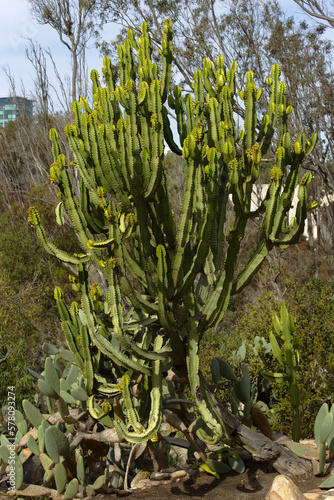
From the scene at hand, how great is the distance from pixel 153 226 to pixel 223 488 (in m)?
1.80

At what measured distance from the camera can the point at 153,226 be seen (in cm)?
341

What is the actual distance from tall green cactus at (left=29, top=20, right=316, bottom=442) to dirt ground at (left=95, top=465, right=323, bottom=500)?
340 millimetres

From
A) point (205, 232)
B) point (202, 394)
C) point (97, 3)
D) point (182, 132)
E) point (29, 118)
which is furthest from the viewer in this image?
point (29, 118)

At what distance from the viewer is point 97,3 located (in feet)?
43.1

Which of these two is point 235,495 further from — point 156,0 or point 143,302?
point 156,0

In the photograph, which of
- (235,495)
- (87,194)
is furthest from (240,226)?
(235,495)

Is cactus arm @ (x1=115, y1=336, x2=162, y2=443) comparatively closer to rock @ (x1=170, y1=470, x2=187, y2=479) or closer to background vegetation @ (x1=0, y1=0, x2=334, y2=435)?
rock @ (x1=170, y1=470, x2=187, y2=479)

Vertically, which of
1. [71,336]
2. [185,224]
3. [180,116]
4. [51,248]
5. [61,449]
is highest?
[180,116]

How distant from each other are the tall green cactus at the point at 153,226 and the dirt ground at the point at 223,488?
340mm

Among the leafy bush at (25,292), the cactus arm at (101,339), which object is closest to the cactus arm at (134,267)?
the cactus arm at (101,339)

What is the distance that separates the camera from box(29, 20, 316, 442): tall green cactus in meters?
2.96

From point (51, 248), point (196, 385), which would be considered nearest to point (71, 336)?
point (51, 248)

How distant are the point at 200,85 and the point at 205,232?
145cm

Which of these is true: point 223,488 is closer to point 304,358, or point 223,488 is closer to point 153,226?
point 153,226
